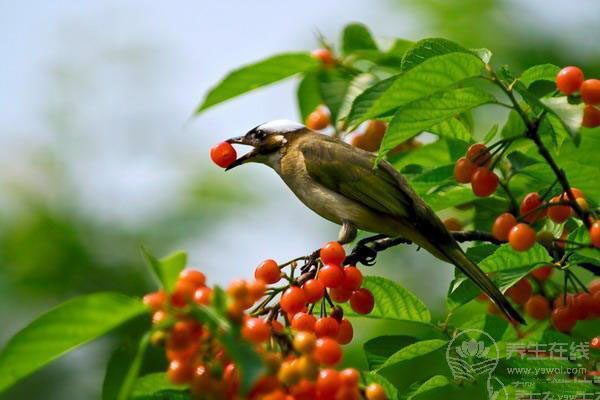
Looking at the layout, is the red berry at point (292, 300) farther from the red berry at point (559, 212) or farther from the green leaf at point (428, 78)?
the red berry at point (559, 212)

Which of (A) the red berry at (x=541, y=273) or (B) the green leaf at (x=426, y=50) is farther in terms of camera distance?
(A) the red berry at (x=541, y=273)

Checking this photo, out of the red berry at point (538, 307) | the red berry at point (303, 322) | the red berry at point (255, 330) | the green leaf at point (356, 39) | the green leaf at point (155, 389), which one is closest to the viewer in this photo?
the red berry at point (255, 330)

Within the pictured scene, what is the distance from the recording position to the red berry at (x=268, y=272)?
2842 millimetres

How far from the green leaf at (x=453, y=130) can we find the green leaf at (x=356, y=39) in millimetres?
724

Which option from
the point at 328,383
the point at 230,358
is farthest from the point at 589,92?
the point at 230,358

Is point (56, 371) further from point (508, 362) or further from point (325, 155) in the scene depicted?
point (508, 362)

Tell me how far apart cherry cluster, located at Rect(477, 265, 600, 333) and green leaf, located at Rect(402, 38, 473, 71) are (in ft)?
3.14

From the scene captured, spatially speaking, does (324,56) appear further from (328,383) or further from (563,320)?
(328,383)

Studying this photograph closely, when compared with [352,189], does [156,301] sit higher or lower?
higher

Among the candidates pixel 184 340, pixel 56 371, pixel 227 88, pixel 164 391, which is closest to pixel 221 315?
pixel 184 340

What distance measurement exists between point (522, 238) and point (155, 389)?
1.24 metres

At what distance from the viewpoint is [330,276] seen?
2883 millimetres

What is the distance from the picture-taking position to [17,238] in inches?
293

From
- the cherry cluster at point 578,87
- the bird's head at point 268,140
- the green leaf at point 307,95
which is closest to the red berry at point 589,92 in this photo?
the cherry cluster at point 578,87
